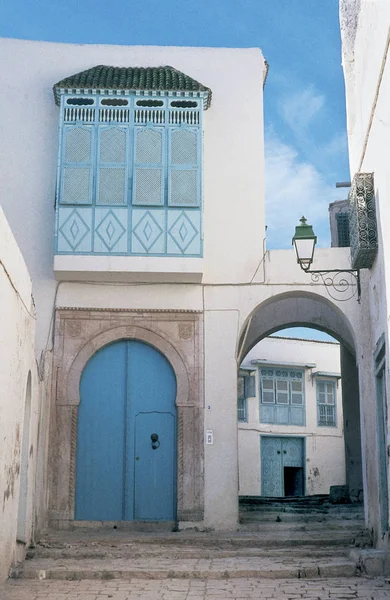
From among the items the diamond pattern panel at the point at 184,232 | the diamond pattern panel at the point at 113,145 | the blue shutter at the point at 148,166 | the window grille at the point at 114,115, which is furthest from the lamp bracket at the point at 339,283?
the window grille at the point at 114,115

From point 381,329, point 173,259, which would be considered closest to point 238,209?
point 173,259

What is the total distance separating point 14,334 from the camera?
28.1 ft

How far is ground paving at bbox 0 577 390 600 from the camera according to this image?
7414 mm

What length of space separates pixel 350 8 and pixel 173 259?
14.3 ft

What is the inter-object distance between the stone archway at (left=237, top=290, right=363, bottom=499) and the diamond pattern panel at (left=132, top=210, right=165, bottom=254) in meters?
2.77

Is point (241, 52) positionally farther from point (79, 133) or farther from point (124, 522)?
point (124, 522)

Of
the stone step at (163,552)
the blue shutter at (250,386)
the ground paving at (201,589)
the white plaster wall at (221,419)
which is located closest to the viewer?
the ground paving at (201,589)

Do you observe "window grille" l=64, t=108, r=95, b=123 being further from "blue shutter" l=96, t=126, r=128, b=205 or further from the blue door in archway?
the blue door in archway

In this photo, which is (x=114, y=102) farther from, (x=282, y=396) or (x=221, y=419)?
(x=282, y=396)

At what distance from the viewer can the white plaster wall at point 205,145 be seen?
44.1ft

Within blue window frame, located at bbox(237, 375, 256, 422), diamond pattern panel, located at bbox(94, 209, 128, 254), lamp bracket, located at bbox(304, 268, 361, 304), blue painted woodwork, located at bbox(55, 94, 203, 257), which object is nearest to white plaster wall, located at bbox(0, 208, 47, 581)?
diamond pattern panel, located at bbox(94, 209, 128, 254)

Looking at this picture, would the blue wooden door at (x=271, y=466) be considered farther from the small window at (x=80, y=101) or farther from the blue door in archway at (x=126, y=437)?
the small window at (x=80, y=101)

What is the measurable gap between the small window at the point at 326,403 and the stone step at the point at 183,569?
16.5m

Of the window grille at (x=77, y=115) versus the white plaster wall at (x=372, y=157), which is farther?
the window grille at (x=77, y=115)
